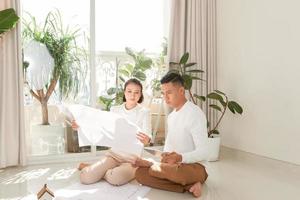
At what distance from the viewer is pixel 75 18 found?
3.52 metres

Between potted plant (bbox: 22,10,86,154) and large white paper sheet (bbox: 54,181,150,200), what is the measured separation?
119 centimetres

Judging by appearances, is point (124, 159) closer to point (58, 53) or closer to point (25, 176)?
point (25, 176)

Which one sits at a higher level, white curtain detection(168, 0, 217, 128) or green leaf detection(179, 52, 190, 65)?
white curtain detection(168, 0, 217, 128)

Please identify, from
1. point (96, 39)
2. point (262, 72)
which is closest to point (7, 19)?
point (96, 39)

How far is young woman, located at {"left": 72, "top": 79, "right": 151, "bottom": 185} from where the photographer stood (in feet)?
7.84

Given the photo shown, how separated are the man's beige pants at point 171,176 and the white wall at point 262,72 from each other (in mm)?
1281

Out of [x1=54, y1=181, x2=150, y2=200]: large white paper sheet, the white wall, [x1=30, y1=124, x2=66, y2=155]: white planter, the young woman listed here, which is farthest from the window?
[x1=54, y1=181, x2=150, y2=200]: large white paper sheet

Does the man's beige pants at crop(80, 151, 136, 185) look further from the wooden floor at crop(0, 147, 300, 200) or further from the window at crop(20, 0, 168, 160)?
the window at crop(20, 0, 168, 160)

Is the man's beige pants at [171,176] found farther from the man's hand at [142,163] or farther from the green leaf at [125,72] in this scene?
the green leaf at [125,72]

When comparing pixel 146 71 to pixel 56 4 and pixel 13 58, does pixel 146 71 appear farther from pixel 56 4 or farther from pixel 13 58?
pixel 13 58

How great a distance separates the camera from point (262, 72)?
3471 mm

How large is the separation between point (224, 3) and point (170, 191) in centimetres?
254

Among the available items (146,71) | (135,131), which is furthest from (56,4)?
(135,131)

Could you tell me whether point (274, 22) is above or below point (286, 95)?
above
